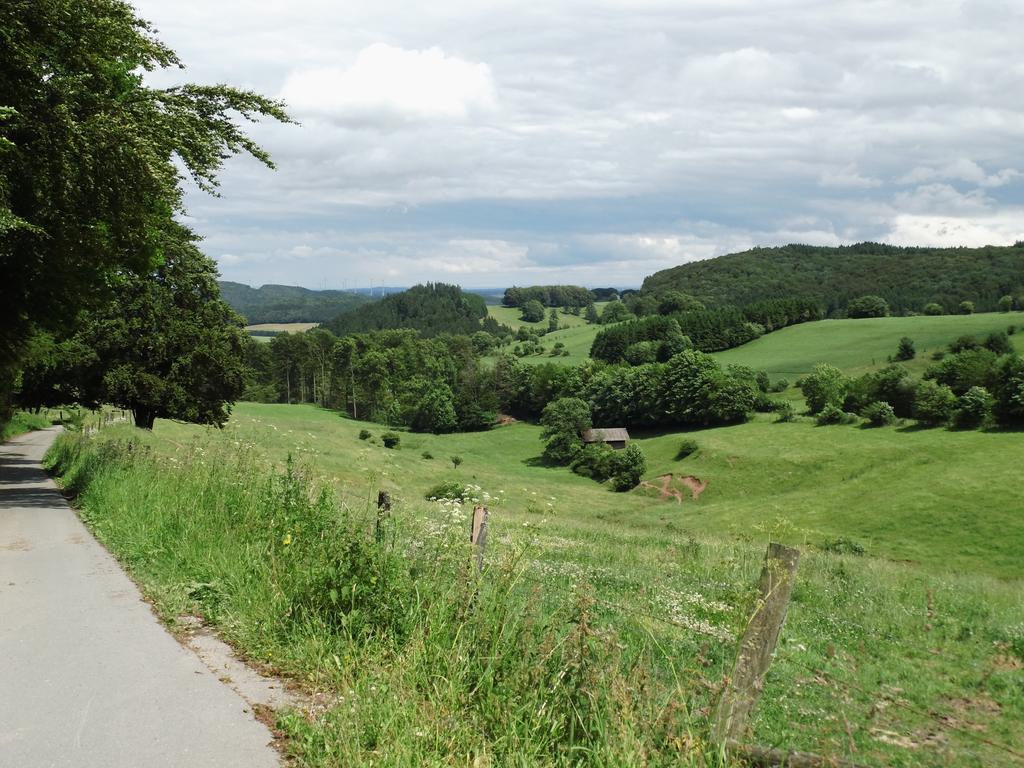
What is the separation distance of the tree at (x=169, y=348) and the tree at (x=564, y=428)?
65.6 m

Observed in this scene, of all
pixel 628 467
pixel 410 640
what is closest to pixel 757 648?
pixel 410 640

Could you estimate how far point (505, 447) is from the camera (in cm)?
11181

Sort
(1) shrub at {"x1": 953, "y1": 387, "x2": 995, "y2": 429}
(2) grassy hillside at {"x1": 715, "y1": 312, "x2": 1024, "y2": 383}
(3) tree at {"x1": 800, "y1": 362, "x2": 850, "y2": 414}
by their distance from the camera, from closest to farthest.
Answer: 1. (1) shrub at {"x1": 953, "y1": 387, "x2": 995, "y2": 429}
2. (3) tree at {"x1": 800, "y1": 362, "x2": 850, "y2": 414}
3. (2) grassy hillside at {"x1": 715, "y1": 312, "x2": 1024, "y2": 383}

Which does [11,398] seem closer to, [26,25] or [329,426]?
[26,25]

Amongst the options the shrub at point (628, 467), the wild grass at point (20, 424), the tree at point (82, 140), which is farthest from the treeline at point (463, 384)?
the tree at point (82, 140)

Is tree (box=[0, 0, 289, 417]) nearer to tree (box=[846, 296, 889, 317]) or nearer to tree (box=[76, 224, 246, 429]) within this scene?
tree (box=[76, 224, 246, 429])

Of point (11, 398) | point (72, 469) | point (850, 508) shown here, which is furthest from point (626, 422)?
point (72, 469)

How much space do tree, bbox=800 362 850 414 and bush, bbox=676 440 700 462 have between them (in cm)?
1855

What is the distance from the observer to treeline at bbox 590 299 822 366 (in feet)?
500

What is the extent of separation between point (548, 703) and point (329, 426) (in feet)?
321

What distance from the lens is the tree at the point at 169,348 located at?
36.6 m

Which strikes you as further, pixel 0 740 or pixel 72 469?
pixel 72 469

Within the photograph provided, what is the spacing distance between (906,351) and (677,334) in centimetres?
4046

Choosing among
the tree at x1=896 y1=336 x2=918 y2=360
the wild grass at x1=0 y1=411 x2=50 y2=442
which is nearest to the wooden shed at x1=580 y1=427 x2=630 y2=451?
the tree at x1=896 y1=336 x2=918 y2=360
